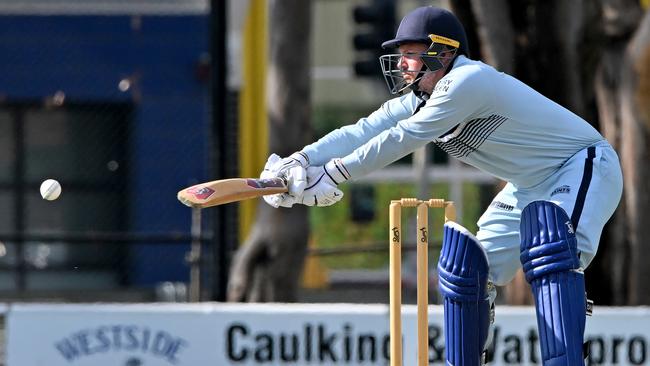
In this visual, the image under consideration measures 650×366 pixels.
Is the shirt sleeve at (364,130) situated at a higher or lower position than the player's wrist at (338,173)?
higher

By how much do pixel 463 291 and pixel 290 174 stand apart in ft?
2.40

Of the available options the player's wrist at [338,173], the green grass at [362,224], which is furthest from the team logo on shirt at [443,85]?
the green grass at [362,224]

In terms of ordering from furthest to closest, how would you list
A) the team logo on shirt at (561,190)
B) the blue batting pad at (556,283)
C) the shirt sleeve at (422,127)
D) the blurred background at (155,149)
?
the blurred background at (155,149) < the team logo on shirt at (561,190) < the shirt sleeve at (422,127) < the blue batting pad at (556,283)

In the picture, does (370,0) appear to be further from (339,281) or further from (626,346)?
(626,346)

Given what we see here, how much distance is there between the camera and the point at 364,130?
5.19 meters

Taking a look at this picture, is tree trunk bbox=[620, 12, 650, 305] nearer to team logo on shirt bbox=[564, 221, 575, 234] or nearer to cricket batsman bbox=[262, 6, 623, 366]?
cricket batsman bbox=[262, 6, 623, 366]

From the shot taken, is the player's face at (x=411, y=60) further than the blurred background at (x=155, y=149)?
No

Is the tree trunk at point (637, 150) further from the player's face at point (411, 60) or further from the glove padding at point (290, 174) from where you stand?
the glove padding at point (290, 174)

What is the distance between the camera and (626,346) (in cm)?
725

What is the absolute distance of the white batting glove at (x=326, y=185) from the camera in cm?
469

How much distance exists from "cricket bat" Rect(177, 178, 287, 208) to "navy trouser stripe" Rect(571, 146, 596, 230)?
3.29 ft

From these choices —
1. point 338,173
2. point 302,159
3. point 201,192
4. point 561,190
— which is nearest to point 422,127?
point 338,173

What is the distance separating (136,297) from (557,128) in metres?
8.32

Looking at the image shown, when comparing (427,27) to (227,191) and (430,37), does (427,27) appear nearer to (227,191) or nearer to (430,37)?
(430,37)
